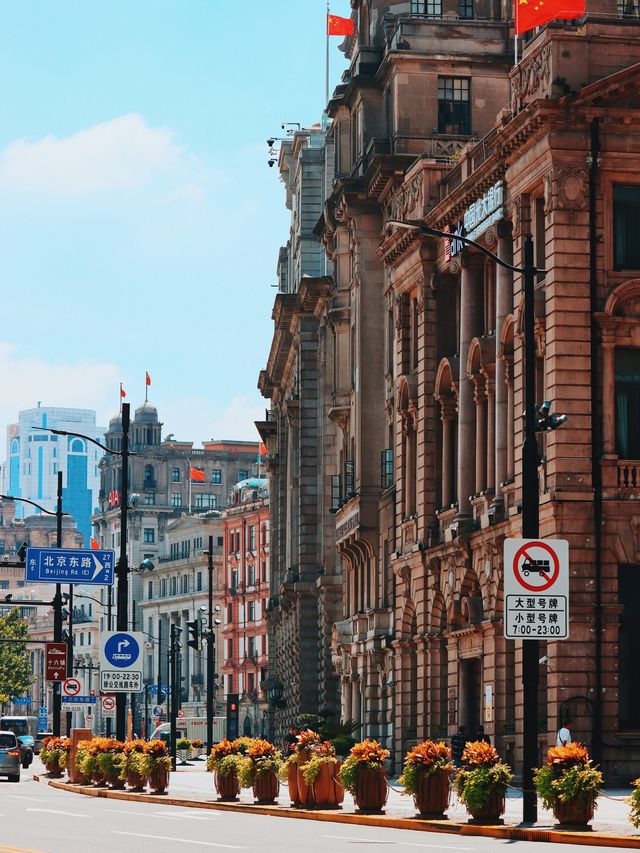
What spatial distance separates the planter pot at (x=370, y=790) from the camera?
117ft

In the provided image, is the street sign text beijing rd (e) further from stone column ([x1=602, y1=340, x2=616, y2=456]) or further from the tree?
the tree

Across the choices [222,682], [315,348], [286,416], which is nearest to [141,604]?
[222,682]

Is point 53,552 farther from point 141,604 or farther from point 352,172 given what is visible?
point 141,604

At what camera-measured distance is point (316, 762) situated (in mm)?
37531

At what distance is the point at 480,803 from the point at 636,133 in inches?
927

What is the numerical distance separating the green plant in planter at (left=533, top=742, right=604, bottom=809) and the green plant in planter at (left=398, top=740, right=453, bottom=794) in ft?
13.8

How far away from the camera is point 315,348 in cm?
9794

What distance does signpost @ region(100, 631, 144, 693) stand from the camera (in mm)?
48250

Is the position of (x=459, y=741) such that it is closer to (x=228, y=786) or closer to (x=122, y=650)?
(x=122, y=650)

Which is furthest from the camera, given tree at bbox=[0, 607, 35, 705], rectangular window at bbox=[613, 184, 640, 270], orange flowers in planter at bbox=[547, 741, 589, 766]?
tree at bbox=[0, 607, 35, 705]

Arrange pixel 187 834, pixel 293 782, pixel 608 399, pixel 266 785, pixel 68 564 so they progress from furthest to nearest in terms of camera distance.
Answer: pixel 68 564 → pixel 608 399 → pixel 266 785 → pixel 293 782 → pixel 187 834

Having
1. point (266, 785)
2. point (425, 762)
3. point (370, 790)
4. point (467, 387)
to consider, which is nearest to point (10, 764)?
point (467, 387)

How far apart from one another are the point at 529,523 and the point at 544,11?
877 inches

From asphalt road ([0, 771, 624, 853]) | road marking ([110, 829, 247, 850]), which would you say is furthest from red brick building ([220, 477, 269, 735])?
road marking ([110, 829, 247, 850])
